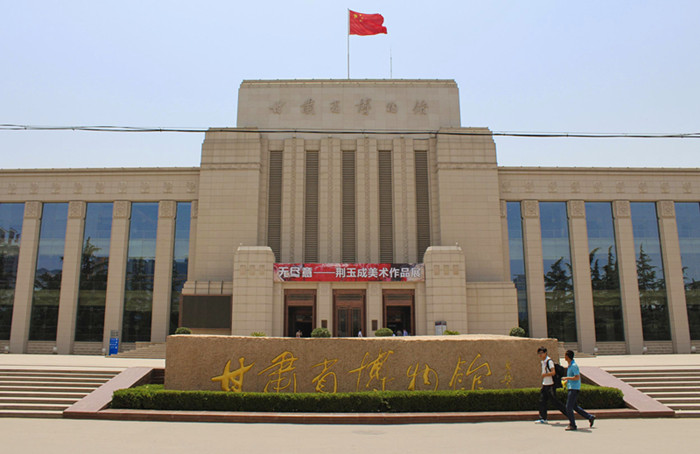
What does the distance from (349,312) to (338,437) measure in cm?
2052

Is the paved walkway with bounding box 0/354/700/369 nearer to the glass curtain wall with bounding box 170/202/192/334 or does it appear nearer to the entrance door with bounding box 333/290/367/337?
the glass curtain wall with bounding box 170/202/192/334

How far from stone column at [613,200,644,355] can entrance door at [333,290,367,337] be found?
17.1 meters

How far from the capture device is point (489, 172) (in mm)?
34312

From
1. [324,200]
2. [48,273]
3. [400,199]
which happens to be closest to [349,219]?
[324,200]

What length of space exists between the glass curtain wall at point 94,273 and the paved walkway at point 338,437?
71.4 ft

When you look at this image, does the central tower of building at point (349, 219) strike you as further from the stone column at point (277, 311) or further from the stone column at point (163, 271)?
the stone column at point (163, 271)

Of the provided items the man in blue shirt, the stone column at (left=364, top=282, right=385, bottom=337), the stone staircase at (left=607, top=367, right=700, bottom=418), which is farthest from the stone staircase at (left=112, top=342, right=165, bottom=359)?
the man in blue shirt

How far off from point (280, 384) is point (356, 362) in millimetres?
2318

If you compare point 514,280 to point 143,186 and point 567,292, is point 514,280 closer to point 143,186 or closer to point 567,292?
point 567,292

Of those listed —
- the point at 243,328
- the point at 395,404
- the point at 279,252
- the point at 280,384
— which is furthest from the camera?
the point at 279,252

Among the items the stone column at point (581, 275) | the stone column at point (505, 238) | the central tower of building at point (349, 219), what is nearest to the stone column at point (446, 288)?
the central tower of building at point (349, 219)

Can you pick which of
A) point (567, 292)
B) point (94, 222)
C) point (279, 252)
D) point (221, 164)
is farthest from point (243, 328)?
point (567, 292)

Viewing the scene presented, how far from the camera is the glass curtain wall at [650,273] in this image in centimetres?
3366

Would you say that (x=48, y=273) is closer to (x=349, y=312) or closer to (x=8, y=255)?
(x=8, y=255)
